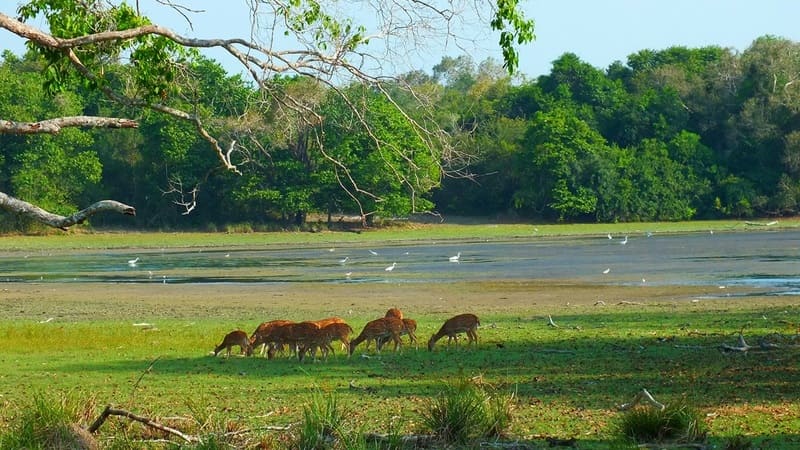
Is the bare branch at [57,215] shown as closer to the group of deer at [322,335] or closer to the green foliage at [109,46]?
the green foliage at [109,46]

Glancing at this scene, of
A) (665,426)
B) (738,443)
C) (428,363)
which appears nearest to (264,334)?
(428,363)

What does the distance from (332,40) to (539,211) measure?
7099cm

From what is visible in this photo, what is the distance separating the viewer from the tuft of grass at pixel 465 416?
422 inches

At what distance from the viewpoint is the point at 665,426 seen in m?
10.6

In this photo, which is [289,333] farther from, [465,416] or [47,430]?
[47,430]

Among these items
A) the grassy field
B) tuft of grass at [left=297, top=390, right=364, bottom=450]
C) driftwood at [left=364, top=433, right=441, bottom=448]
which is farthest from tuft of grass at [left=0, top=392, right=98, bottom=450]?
driftwood at [left=364, top=433, right=441, bottom=448]

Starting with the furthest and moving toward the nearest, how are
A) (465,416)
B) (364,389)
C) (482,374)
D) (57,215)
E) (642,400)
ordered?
1. (364,389)
2. (482,374)
3. (642,400)
4. (465,416)
5. (57,215)

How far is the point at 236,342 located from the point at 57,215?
1009cm

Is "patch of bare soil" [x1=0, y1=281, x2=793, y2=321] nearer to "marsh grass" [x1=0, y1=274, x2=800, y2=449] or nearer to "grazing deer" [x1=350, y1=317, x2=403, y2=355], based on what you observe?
"marsh grass" [x1=0, y1=274, x2=800, y2=449]

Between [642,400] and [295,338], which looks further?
[295,338]

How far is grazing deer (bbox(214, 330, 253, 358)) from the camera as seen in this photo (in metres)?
18.4

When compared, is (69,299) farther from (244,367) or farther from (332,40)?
(332,40)

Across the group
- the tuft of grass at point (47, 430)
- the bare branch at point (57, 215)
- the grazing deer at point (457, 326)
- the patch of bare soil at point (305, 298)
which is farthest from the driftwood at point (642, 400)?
the patch of bare soil at point (305, 298)

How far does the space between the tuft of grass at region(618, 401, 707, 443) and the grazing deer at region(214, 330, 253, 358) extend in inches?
346
